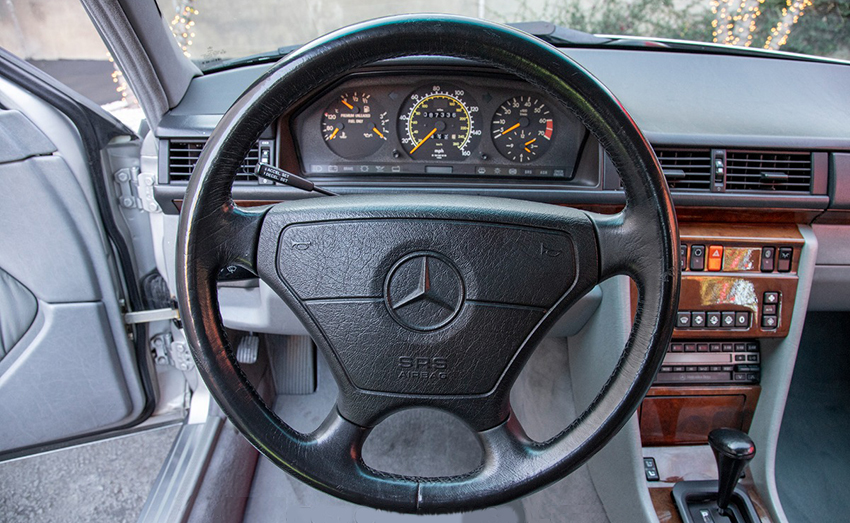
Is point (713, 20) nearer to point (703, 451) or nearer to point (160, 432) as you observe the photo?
point (703, 451)

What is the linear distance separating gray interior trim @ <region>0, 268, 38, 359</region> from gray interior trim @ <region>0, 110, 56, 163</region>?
1.14ft

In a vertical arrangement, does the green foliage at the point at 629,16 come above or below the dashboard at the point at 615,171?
above

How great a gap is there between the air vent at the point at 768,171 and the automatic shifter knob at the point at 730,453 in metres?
0.60

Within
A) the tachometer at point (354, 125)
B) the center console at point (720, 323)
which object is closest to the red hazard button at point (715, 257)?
the center console at point (720, 323)

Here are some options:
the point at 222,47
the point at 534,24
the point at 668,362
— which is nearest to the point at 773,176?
the point at 668,362

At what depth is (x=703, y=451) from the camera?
162 cm

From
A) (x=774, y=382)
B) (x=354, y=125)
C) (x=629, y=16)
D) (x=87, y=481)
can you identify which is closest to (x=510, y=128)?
(x=354, y=125)

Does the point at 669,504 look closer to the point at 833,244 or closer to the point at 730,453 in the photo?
the point at 730,453

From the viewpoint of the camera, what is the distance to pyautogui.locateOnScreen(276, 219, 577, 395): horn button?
34.1 inches

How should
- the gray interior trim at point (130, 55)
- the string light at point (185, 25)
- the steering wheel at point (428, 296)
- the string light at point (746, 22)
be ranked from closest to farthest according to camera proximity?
the steering wheel at point (428, 296) < the gray interior trim at point (130, 55) < the string light at point (185, 25) < the string light at point (746, 22)

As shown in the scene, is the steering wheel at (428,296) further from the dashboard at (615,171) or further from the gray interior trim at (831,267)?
the gray interior trim at (831,267)

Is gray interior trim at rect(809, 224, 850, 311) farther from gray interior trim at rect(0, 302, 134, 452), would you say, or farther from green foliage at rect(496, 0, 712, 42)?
gray interior trim at rect(0, 302, 134, 452)

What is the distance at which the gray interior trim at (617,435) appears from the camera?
1.44 m

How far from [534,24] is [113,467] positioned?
6.43ft
